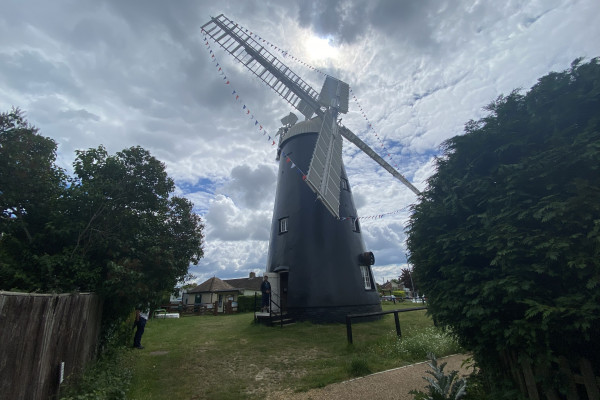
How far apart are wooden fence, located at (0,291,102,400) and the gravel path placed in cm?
341

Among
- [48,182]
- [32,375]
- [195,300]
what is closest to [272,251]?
[48,182]

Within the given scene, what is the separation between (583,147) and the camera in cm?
317

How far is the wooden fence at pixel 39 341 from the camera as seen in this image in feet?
11.5

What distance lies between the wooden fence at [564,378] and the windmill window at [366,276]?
11.0 metres

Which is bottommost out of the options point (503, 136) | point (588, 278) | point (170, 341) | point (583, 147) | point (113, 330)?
point (170, 341)

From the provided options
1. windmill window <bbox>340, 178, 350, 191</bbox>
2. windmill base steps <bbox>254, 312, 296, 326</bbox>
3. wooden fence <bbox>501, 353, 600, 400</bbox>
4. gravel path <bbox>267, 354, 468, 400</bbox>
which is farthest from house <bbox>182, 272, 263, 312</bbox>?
wooden fence <bbox>501, 353, 600, 400</bbox>

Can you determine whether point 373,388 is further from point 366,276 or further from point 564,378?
point 366,276

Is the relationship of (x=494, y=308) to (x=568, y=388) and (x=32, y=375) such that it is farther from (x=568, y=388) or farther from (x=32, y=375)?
(x=32, y=375)

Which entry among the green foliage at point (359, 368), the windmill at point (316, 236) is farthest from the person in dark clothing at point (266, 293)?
the green foliage at point (359, 368)

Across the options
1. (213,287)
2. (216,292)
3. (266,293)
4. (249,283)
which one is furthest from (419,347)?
(249,283)

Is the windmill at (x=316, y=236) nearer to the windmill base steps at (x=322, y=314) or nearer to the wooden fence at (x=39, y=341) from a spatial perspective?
the windmill base steps at (x=322, y=314)

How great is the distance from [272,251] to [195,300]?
27.6 meters

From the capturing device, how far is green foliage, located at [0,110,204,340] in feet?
18.1

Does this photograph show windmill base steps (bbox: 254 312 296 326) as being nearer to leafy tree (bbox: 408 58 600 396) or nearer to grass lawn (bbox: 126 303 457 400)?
grass lawn (bbox: 126 303 457 400)
